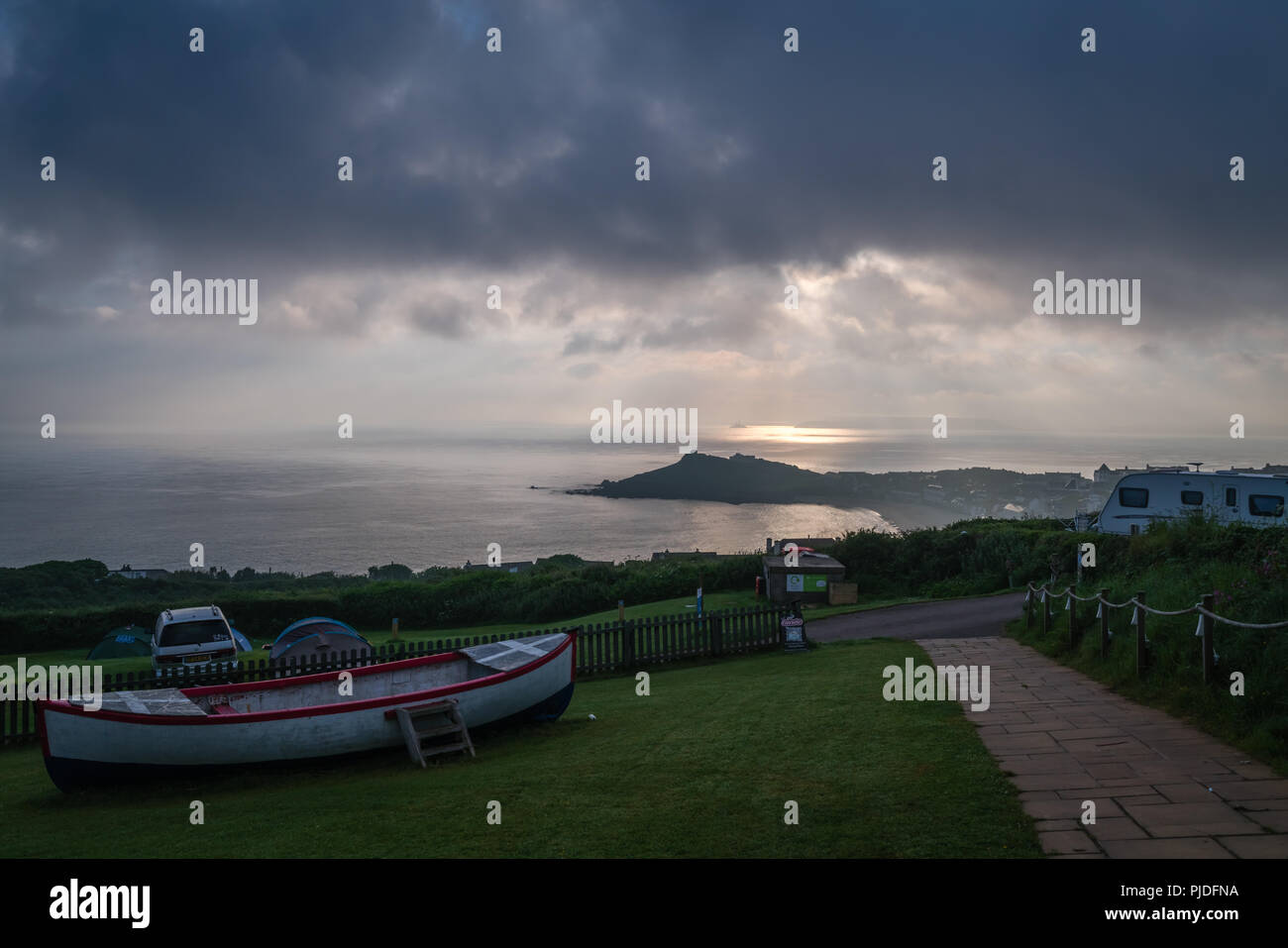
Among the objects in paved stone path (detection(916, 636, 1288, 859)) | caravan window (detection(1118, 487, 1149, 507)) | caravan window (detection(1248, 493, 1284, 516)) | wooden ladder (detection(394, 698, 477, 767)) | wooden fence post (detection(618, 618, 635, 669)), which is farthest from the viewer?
caravan window (detection(1118, 487, 1149, 507))

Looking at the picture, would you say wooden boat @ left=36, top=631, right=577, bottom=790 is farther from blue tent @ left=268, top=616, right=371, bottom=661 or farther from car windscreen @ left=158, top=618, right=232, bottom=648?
car windscreen @ left=158, top=618, right=232, bottom=648

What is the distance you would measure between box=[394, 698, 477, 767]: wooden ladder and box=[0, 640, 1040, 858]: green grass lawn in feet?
0.63

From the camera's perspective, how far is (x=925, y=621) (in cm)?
1989

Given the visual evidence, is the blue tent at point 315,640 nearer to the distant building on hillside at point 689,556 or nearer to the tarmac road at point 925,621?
the tarmac road at point 925,621

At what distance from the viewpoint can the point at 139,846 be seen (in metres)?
6.46

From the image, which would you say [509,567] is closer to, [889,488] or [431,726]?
[431,726]

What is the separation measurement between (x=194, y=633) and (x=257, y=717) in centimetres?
1160

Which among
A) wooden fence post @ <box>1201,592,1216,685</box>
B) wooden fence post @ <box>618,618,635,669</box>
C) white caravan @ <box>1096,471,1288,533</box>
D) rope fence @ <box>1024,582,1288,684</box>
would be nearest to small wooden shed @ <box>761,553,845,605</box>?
wooden fence post @ <box>618,618,635,669</box>

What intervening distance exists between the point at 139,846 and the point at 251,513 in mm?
85936

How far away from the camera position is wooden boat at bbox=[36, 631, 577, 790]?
8.36m

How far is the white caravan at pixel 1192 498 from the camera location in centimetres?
2294

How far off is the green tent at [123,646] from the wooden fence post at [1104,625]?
74.4 feet

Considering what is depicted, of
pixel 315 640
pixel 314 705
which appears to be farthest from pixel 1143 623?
pixel 315 640
